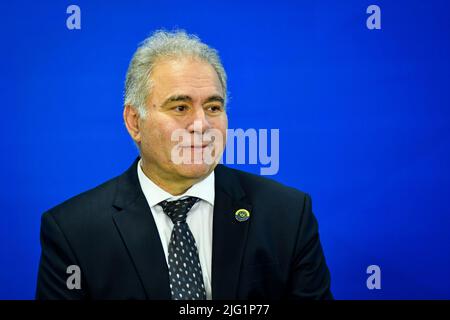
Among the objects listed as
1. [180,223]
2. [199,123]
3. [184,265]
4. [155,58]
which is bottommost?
[184,265]

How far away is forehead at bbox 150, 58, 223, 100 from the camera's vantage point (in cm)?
223

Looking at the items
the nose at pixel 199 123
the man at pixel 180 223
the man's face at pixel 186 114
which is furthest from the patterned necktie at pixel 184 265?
the nose at pixel 199 123

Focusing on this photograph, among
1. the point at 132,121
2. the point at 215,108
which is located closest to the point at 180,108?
the point at 215,108

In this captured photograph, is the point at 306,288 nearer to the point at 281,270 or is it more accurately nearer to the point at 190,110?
the point at 281,270

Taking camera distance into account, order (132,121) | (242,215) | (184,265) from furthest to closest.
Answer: (132,121) < (242,215) < (184,265)

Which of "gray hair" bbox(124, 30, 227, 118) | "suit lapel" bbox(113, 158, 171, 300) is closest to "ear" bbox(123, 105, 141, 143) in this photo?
"gray hair" bbox(124, 30, 227, 118)

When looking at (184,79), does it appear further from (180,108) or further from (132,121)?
(132,121)

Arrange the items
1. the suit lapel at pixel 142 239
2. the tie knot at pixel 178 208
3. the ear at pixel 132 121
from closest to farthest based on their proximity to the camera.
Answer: the suit lapel at pixel 142 239 → the tie knot at pixel 178 208 → the ear at pixel 132 121

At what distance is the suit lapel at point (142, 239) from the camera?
2129 mm

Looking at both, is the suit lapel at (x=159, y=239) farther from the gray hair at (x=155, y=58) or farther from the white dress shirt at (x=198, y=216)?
the gray hair at (x=155, y=58)

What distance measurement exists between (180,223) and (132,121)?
1.72ft

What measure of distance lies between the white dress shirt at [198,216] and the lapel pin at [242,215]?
0.35ft

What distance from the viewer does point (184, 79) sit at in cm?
223
